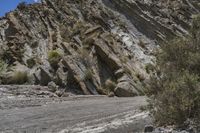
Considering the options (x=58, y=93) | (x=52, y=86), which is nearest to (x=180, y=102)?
(x=58, y=93)

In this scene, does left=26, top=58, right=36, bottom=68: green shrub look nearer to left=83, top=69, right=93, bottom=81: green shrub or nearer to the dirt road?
left=83, top=69, right=93, bottom=81: green shrub

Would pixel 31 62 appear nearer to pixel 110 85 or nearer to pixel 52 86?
pixel 52 86

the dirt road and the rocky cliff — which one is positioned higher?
the rocky cliff

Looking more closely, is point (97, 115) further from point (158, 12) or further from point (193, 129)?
point (158, 12)

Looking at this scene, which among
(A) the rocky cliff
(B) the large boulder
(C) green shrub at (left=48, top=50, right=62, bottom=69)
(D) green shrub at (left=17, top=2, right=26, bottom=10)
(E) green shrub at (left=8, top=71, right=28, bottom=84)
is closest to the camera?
(B) the large boulder

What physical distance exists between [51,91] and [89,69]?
441 cm

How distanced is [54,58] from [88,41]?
4.00m

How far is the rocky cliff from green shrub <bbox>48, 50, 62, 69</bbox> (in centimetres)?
8

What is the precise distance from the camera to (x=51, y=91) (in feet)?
106

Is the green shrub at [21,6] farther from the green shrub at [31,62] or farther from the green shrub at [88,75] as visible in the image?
the green shrub at [88,75]

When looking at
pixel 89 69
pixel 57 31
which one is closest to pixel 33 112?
pixel 89 69

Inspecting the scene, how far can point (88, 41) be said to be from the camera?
128ft

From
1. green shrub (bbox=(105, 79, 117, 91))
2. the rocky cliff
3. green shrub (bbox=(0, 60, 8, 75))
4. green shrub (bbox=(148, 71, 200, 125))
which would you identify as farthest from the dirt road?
green shrub (bbox=(0, 60, 8, 75))

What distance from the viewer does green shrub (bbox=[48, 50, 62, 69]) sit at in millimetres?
35809
